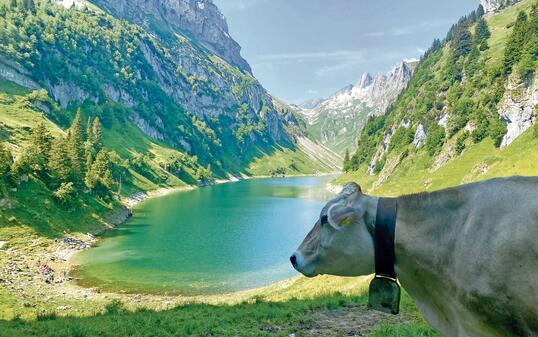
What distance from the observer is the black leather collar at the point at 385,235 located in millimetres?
4867

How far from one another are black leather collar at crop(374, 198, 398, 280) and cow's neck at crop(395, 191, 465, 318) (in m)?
0.10

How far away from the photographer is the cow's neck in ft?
15.4

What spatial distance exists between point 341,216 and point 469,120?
115 m

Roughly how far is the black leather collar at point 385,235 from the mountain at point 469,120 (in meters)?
47.8

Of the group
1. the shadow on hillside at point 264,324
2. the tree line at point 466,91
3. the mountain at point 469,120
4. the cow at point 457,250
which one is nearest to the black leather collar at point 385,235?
the cow at point 457,250

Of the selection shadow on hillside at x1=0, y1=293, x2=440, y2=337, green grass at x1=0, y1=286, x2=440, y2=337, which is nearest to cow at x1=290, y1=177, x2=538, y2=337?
green grass at x1=0, y1=286, x2=440, y2=337

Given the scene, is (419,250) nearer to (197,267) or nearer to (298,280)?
(298,280)

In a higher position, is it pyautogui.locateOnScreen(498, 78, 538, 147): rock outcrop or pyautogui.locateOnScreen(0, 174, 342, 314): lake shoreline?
pyautogui.locateOnScreen(498, 78, 538, 147): rock outcrop

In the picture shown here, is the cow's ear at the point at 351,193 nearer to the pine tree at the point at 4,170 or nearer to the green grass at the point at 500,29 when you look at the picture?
the pine tree at the point at 4,170

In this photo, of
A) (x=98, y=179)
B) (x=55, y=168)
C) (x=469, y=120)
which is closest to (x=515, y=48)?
(x=469, y=120)

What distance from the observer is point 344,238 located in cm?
512

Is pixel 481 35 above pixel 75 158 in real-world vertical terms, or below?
above

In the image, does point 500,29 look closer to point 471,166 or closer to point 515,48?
point 515,48

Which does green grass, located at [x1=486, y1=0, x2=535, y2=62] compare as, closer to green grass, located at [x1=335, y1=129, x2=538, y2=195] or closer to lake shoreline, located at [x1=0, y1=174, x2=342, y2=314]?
green grass, located at [x1=335, y1=129, x2=538, y2=195]
